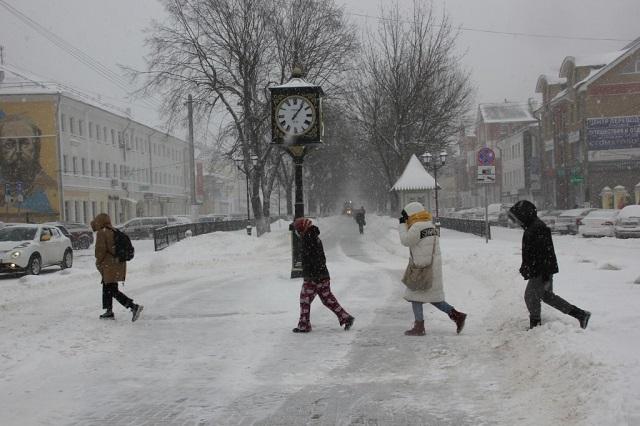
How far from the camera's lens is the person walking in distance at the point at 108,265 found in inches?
389

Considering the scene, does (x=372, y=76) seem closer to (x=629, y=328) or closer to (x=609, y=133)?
(x=609, y=133)

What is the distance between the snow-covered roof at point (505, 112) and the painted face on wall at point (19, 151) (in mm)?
55684

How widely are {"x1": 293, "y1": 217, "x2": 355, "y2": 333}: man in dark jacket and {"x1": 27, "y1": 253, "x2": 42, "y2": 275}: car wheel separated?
41.8 feet

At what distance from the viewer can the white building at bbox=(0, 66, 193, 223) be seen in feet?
148

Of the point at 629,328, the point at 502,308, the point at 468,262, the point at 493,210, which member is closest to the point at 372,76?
the point at 493,210

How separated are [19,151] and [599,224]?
36.8 metres

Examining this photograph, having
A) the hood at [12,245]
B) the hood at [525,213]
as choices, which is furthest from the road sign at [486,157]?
the hood at [12,245]

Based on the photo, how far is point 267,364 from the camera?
717cm

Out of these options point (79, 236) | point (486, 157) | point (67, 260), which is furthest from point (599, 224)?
point (79, 236)

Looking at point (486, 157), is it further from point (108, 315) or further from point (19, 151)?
point (19, 151)

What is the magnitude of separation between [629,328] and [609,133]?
44.3m

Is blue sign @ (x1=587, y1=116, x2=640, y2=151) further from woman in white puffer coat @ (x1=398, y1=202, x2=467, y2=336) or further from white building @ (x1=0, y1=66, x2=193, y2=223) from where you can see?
woman in white puffer coat @ (x1=398, y1=202, x2=467, y2=336)

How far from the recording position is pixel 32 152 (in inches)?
1785

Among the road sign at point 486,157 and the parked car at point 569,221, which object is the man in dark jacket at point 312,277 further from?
the parked car at point 569,221
